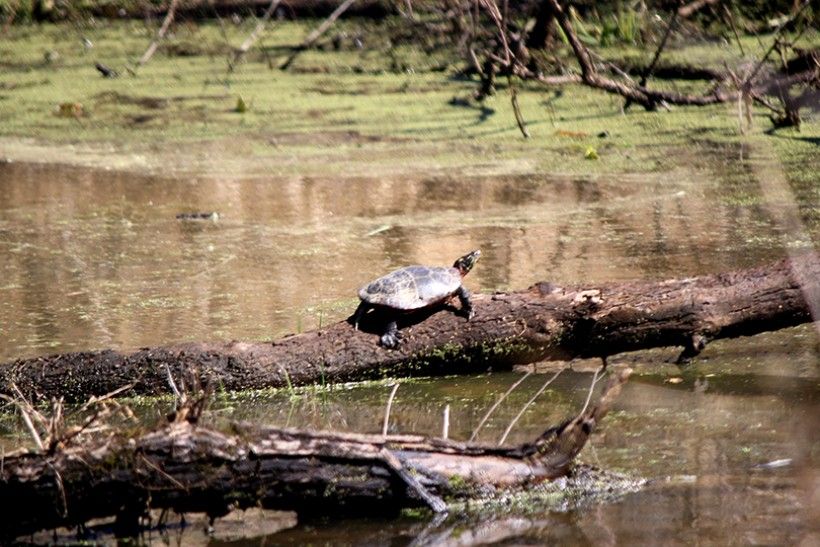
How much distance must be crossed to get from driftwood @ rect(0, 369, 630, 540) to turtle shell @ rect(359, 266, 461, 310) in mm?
1164

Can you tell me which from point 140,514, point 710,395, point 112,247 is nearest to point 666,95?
point 112,247

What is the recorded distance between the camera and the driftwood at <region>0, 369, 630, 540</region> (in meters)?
3.07

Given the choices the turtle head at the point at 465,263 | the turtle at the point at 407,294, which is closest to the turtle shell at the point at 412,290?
the turtle at the point at 407,294

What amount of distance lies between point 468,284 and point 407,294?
3.75 ft

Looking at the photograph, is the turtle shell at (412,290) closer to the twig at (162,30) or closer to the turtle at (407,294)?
the turtle at (407,294)

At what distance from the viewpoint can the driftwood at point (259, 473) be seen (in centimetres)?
307

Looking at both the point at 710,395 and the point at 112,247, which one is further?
the point at 112,247

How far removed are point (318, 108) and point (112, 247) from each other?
3.12m

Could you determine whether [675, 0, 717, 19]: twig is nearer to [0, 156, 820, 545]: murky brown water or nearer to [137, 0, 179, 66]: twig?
[0, 156, 820, 545]: murky brown water

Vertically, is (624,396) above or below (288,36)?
below

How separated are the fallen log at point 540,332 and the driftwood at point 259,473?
1047 millimetres

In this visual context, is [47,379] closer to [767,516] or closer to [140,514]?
[140,514]

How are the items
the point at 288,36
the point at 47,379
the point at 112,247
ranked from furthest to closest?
the point at 288,36 < the point at 112,247 < the point at 47,379

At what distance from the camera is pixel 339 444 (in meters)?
3.18
